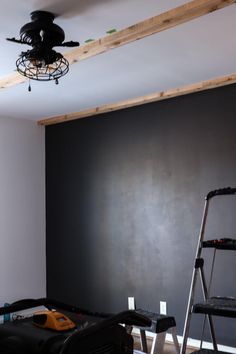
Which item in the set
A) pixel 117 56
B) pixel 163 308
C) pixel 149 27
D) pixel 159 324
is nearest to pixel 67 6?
pixel 149 27

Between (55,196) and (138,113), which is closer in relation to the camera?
(138,113)

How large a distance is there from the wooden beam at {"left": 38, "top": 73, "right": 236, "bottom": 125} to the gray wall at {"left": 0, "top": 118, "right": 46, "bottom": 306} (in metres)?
0.37

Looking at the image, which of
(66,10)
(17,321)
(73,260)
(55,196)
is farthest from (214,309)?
(55,196)

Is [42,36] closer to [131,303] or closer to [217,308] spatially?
[217,308]

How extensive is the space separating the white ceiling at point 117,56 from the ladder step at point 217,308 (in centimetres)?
185

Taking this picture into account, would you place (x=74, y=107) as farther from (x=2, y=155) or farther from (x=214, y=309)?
(x=214, y=309)

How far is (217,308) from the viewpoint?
122 inches

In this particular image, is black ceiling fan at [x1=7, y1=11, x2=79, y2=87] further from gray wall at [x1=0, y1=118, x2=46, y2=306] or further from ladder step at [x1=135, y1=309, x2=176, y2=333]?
gray wall at [x1=0, y1=118, x2=46, y2=306]

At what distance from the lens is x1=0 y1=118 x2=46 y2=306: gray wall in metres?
5.38

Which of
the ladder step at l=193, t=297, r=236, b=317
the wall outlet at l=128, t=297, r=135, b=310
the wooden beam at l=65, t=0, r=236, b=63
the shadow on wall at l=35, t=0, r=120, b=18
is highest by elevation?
the shadow on wall at l=35, t=0, r=120, b=18

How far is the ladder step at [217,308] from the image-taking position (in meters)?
3.02

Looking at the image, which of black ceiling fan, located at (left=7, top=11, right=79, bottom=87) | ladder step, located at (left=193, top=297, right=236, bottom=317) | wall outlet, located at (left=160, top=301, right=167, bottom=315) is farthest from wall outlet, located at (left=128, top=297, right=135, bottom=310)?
black ceiling fan, located at (left=7, top=11, right=79, bottom=87)

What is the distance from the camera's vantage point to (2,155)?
542cm

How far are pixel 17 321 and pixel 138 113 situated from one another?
10.6 ft
